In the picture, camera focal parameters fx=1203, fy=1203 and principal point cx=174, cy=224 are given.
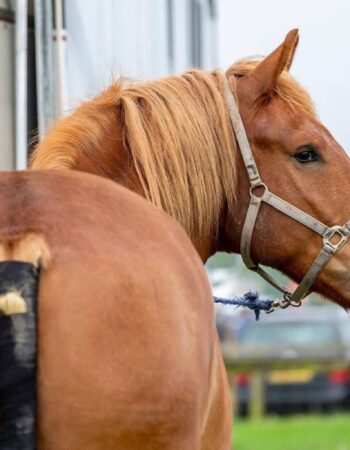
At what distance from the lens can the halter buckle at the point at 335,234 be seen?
373cm

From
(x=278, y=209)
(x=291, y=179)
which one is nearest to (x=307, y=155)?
(x=291, y=179)

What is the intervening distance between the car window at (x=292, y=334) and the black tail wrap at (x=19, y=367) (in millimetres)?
14880

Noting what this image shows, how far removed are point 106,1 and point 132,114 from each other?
7.38 ft

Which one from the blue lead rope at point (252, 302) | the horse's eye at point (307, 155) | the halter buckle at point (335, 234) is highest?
the horse's eye at point (307, 155)

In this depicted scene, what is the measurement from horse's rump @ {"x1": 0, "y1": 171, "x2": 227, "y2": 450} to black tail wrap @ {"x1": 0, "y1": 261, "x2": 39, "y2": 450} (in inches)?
0.9

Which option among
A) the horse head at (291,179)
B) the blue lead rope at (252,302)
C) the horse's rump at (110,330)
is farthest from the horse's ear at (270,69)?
the horse's rump at (110,330)

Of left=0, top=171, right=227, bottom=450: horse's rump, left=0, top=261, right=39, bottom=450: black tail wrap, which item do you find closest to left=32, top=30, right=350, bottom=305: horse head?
left=0, top=171, right=227, bottom=450: horse's rump

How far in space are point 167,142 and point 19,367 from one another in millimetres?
1329

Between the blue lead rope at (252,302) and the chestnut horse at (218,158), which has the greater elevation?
the chestnut horse at (218,158)

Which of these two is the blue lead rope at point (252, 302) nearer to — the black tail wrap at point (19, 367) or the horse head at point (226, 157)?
the horse head at point (226, 157)

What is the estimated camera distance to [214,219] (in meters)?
3.72

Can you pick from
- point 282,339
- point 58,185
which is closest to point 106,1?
point 58,185

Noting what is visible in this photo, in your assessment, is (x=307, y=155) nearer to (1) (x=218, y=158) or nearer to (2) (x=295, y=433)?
(1) (x=218, y=158)

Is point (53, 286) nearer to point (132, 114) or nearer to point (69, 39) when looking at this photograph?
point (132, 114)
